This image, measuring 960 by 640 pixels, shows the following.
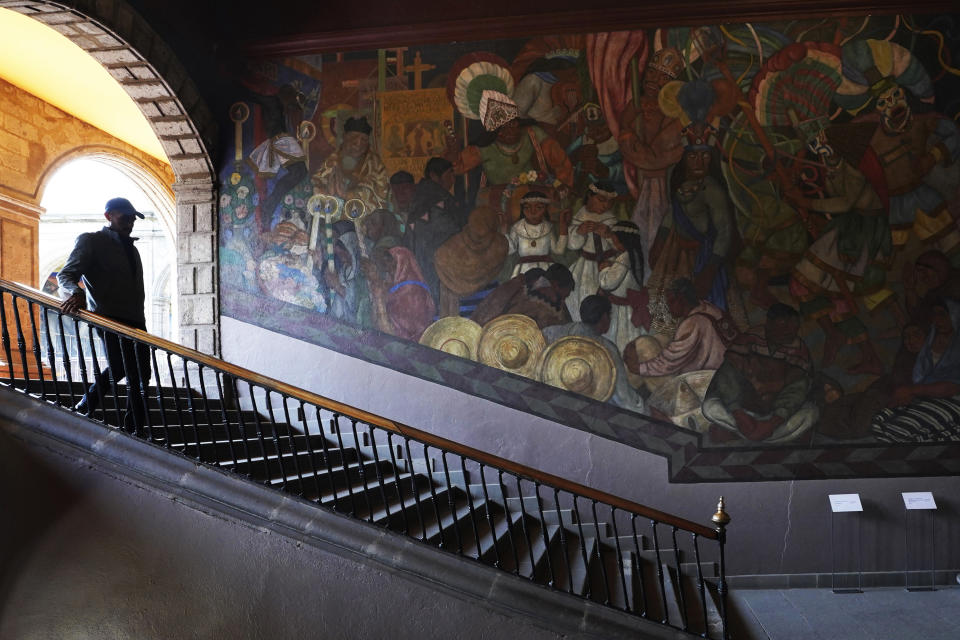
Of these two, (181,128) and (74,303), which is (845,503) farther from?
(181,128)

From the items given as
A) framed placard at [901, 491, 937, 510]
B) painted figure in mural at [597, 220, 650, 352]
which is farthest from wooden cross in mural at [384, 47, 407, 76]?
framed placard at [901, 491, 937, 510]

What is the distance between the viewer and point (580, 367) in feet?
21.5

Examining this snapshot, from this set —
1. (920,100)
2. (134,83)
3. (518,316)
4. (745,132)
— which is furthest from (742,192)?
(134,83)

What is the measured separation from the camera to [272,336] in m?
6.96

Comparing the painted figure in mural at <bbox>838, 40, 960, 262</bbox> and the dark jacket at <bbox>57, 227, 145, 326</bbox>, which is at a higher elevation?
the painted figure in mural at <bbox>838, 40, 960, 262</bbox>

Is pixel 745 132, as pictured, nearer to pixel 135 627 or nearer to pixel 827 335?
pixel 827 335

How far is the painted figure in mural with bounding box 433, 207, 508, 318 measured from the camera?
6.69 m

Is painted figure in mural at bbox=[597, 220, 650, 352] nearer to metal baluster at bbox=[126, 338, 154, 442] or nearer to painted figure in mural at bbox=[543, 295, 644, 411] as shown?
painted figure in mural at bbox=[543, 295, 644, 411]

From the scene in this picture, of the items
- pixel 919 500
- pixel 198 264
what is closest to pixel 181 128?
pixel 198 264

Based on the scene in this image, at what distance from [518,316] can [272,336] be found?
2.18 metres

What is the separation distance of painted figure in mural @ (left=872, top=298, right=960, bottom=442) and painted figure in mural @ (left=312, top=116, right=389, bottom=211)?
178 inches

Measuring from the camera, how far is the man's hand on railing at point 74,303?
429 cm

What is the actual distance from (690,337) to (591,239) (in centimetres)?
114

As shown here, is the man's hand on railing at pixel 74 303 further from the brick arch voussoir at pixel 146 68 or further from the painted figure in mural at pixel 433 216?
the painted figure in mural at pixel 433 216
